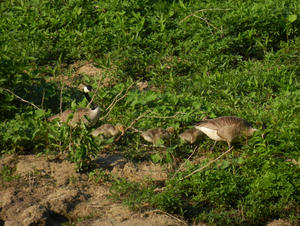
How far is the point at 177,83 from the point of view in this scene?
9.09 m

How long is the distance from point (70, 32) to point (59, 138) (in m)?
3.45

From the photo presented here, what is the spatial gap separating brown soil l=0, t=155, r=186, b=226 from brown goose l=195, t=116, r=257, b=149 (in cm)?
83

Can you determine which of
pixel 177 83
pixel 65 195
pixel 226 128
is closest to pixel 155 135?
Result: pixel 226 128

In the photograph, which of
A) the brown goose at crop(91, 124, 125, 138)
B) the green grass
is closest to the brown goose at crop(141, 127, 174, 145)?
the green grass

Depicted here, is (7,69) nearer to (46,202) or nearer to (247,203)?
(46,202)

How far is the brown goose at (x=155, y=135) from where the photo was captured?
7.35m

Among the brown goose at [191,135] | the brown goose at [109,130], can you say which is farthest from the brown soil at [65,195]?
the brown goose at [191,135]

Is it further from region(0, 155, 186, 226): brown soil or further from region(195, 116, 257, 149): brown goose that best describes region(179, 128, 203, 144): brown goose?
region(0, 155, 186, 226): brown soil

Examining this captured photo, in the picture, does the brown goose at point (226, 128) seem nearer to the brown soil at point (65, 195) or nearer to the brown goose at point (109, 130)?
the brown soil at point (65, 195)

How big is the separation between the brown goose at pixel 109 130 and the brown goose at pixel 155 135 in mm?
312

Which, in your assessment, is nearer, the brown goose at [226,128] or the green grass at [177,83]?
the green grass at [177,83]

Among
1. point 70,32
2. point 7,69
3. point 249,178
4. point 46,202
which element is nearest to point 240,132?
point 249,178

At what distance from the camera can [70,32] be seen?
10008mm

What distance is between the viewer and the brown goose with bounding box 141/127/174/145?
735cm
